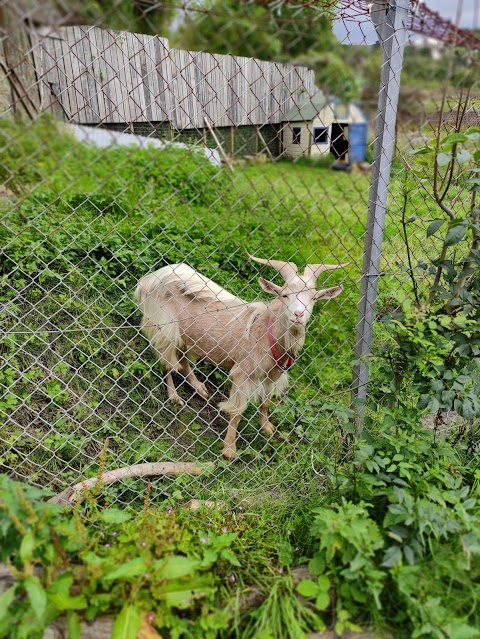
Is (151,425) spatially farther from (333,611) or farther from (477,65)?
(477,65)

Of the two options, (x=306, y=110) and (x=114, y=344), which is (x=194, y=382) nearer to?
(x=114, y=344)

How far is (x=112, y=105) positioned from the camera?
2332 mm

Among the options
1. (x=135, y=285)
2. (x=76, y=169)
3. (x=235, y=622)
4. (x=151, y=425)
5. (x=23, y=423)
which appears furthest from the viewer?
(x=135, y=285)

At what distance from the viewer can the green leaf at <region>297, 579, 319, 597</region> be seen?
1.87 m

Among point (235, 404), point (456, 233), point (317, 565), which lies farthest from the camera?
point (235, 404)

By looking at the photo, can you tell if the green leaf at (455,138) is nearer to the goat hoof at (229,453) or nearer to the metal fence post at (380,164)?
the metal fence post at (380,164)

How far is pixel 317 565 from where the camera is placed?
76.3 inches

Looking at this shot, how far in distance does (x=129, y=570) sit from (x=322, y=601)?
0.73m

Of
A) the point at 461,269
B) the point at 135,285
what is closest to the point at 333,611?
the point at 461,269

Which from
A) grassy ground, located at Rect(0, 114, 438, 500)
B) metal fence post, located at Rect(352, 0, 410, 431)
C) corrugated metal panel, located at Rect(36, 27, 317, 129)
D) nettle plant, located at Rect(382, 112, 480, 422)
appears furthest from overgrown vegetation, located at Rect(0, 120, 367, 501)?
nettle plant, located at Rect(382, 112, 480, 422)

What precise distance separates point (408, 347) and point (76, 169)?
1.78 m

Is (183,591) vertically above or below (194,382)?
above

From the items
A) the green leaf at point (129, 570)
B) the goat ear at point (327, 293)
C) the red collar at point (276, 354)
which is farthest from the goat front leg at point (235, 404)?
the green leaf at point (129, 570)

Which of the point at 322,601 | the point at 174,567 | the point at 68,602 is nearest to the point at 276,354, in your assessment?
the point at 322,601
